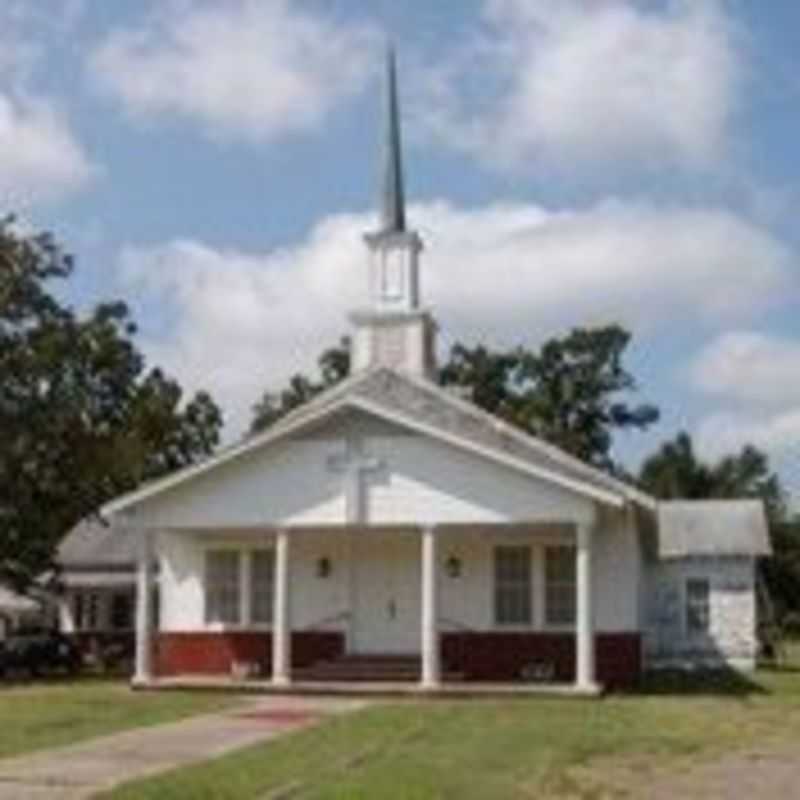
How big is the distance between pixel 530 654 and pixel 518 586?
52.4 inches

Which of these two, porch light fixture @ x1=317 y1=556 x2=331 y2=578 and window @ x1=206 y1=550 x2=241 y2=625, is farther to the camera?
window @ x1=206 y1=550 x2=241 y2=625

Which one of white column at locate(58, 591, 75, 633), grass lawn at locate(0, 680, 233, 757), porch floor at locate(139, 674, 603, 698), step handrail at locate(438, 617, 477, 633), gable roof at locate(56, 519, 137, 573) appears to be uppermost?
gable roof at locate(56, 519, 137, 573)

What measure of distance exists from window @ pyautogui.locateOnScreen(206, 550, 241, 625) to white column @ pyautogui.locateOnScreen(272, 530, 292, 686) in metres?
2.40

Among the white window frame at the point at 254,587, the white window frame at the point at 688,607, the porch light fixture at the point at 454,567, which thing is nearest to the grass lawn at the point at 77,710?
the white window frame at the point at 254,587

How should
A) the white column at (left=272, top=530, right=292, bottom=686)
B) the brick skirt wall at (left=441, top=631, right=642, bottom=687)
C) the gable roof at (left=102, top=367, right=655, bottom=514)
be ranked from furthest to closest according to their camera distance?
the brick skirt wall at (left=441, top=631, right=642, bottom=687), the white column at (left=272, top=530, right=292, bottom=686), the gable roof at (left=102, top=367, right=655, bottom=514)

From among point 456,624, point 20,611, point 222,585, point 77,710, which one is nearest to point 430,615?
point 456,624

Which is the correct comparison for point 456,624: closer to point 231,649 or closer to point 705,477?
point 231,649

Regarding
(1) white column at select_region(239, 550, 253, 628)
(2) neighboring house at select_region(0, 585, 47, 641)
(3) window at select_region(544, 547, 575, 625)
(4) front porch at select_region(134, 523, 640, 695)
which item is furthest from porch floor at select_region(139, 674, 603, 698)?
(2) neighboring house at select_region(0, 585, 47, 641)

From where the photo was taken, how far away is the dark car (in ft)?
163

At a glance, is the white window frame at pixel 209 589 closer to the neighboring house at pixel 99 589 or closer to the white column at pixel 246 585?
the white column at pixel 246 585

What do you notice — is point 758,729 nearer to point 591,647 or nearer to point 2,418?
point 591,647

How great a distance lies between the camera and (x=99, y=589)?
61.5 metres

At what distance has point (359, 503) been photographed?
37.5 m

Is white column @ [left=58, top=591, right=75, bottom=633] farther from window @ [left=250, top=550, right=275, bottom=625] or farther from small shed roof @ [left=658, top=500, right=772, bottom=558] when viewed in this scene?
window @ [left=250, top=550, right=275, bottom=625]
